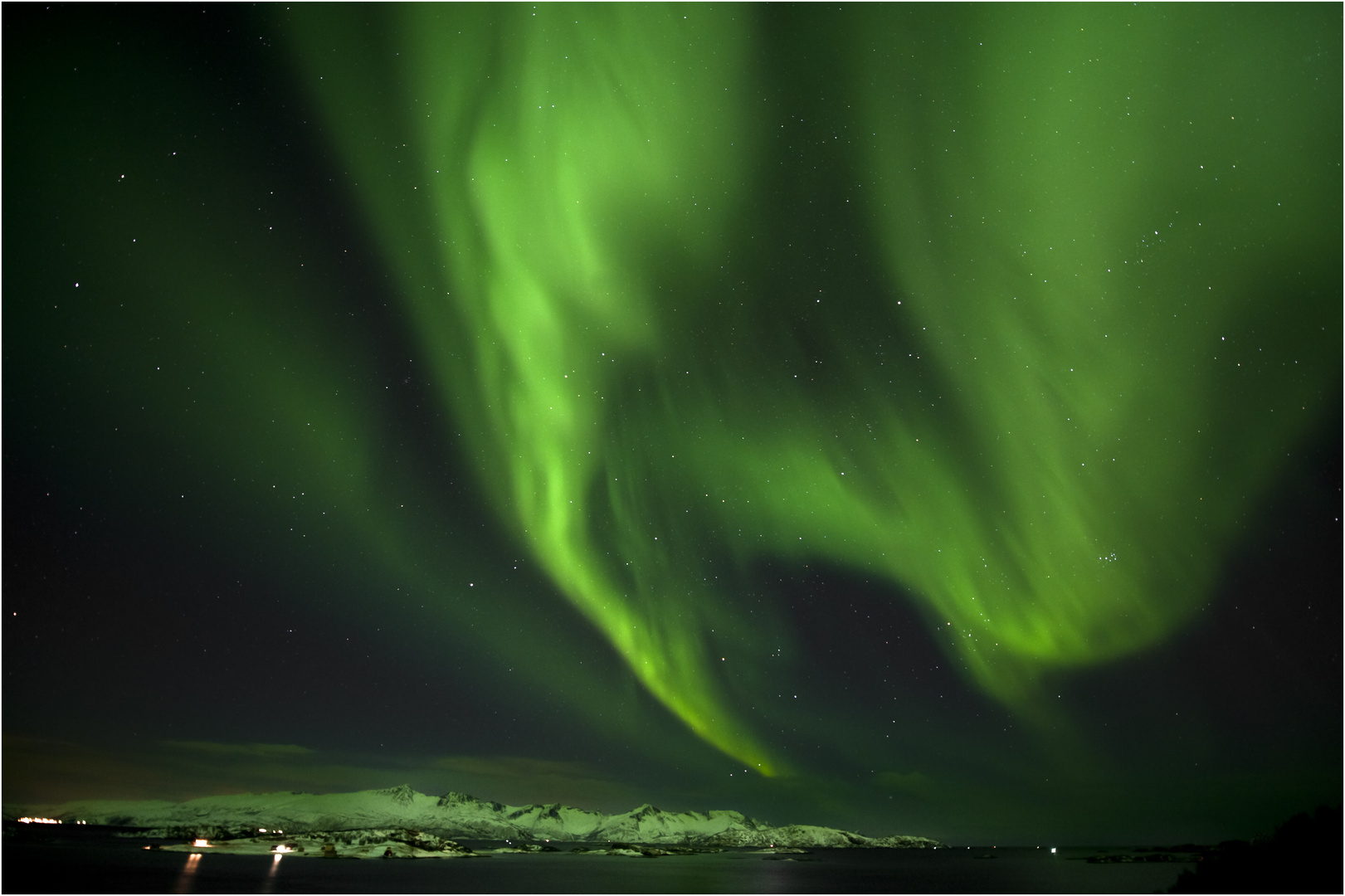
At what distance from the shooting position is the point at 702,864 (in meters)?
134

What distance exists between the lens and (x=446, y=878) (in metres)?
81.0

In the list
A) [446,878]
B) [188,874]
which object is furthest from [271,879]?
[446,878]

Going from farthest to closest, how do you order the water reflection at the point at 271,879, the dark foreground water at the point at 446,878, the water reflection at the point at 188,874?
the dark foreground water at the point at 446,878, the water reflection at the point at 271,879, the water reflection at the point at 188,874

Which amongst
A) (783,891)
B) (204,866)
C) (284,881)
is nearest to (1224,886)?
(783,891)

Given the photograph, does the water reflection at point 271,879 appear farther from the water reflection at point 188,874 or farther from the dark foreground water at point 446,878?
the water reflection at point 188,874

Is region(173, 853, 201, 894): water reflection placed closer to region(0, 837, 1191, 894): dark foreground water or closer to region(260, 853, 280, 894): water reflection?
region(0, 837, 1191, 894): dark foreground water

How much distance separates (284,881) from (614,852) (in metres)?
126

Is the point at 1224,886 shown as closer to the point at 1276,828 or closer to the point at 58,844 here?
the point at 1276,828

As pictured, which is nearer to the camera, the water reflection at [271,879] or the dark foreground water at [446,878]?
the water reflection at [271,879]

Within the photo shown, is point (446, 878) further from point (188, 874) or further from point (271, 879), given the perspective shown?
point (188, 874)

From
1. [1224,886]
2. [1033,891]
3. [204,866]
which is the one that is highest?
[1224,886]

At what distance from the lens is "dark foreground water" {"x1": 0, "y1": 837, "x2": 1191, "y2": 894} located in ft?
214

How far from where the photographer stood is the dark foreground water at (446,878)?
65.4 metres

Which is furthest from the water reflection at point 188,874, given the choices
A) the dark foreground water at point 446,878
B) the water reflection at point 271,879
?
the water reflection at point 271,879
